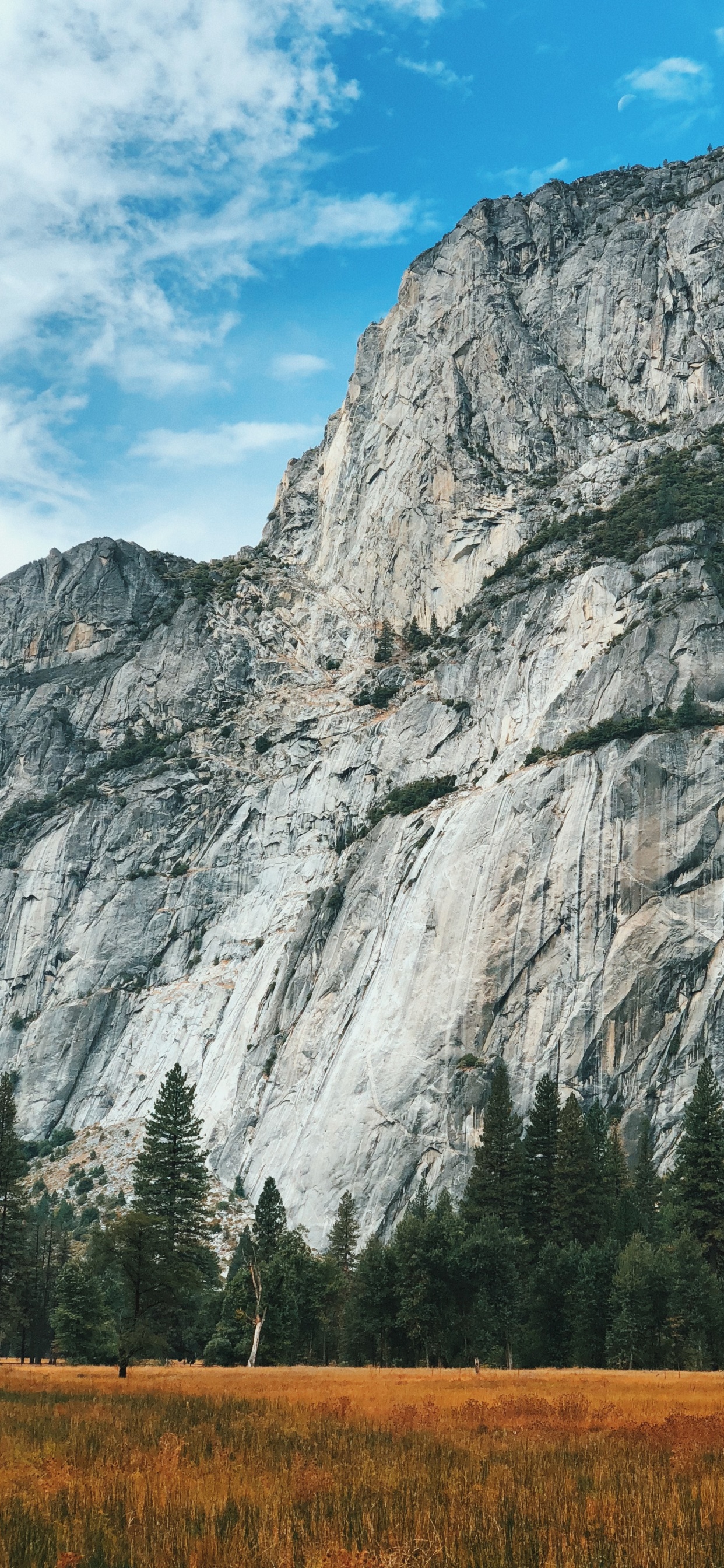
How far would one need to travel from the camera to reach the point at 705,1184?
53812mm

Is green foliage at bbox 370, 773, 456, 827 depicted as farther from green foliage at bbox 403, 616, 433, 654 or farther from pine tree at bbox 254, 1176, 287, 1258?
pine tree at bbox 254, 1176, 287, 1258

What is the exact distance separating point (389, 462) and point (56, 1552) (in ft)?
551

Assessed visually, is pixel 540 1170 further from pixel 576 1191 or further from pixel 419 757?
pixel 419 757

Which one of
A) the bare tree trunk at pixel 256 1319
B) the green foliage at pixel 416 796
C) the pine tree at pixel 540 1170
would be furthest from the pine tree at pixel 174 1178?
the green foliage at pixel 416 796

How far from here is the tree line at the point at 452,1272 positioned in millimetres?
46000

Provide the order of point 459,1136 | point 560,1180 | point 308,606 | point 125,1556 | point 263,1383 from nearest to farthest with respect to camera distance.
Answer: point 125,1556 < point 263,1383 < point 560,1180 < point 459,1136 < point 308,606

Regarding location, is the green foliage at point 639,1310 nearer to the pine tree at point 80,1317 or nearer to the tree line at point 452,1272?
the tree line at point 452,1272

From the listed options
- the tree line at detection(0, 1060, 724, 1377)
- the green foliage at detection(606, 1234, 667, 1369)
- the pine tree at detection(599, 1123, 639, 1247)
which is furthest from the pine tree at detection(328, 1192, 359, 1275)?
the green foliage at detection(606, 1234, 667, 1369)

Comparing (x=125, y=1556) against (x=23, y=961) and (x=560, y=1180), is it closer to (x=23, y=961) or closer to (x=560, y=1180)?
(x=560, y=1180)

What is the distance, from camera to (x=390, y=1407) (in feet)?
73.9

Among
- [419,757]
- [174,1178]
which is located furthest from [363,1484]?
[419,757]

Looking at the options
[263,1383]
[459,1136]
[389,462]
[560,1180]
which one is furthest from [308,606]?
[263,1383]

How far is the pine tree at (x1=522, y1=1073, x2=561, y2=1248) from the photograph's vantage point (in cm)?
6072

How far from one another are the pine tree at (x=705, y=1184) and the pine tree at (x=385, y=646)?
338 feet
